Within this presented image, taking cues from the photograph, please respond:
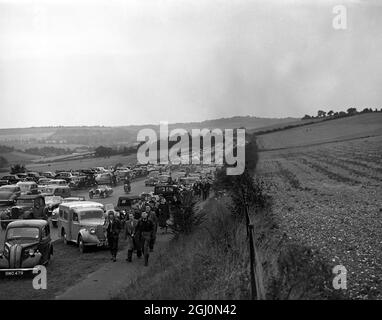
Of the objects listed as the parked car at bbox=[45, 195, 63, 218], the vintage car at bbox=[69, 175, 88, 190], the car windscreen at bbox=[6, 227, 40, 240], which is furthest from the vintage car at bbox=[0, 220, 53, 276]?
the vintage car at bbox=[69, 175, 88, 190]

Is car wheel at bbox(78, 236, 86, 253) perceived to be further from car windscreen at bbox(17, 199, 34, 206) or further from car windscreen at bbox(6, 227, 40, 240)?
car windscreen at bbox(17, 199, 34, 206)

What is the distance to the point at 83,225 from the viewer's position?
65.8 ft

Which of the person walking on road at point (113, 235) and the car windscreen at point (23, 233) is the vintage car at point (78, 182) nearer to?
the person walking on road at point (113, 235)

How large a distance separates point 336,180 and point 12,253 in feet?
68.1

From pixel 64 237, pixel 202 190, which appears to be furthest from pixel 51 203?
pixel 202 190

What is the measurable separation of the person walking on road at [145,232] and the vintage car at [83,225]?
3.50m

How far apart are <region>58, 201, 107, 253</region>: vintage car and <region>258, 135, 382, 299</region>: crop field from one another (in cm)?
591

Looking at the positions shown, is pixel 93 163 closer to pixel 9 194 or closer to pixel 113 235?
pixel 9 194

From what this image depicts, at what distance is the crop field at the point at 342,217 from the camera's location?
10.8m

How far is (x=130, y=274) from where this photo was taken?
14.8m

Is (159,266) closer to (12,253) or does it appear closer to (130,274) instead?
(130,274)

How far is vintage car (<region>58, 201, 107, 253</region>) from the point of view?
19.5 meters

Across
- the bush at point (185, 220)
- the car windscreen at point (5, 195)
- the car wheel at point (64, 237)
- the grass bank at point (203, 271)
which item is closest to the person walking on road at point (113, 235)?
the grass bank at point (203, 271)
